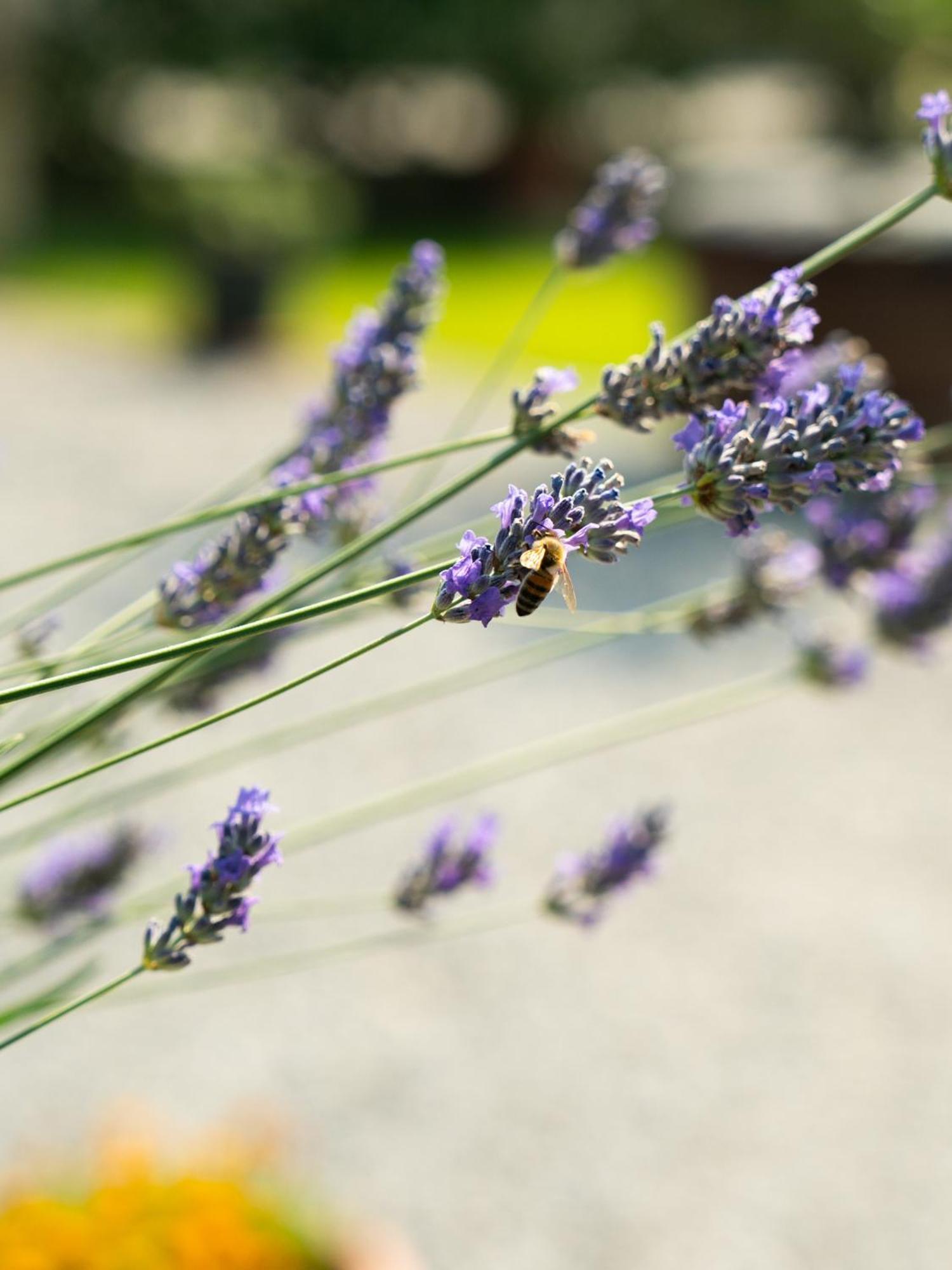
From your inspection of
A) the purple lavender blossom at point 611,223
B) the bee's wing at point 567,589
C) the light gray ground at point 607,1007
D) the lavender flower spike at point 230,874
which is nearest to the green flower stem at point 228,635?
the lavender flower spike at point 230,874

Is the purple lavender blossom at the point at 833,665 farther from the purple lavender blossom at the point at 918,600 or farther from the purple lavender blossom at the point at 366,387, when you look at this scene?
the purple lavender blossom at the point at 366,387

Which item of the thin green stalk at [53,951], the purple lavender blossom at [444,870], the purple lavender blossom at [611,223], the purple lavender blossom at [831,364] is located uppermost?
the purple lavender blossom at [611,223]

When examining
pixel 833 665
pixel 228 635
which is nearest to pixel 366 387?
pixel 228 635

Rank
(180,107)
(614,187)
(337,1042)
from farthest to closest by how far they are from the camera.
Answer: (180,107) < (337,1042) < (614,187)

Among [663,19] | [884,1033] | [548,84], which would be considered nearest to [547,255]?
[548,84]

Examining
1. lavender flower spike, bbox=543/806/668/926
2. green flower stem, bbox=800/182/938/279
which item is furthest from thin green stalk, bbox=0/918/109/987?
green flower stem, bbox=800/182/938/279

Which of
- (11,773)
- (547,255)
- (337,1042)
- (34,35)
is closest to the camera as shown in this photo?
(11,773)

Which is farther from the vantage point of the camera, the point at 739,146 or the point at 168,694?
the point at 739,146

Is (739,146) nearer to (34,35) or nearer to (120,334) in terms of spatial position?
(34,35)
